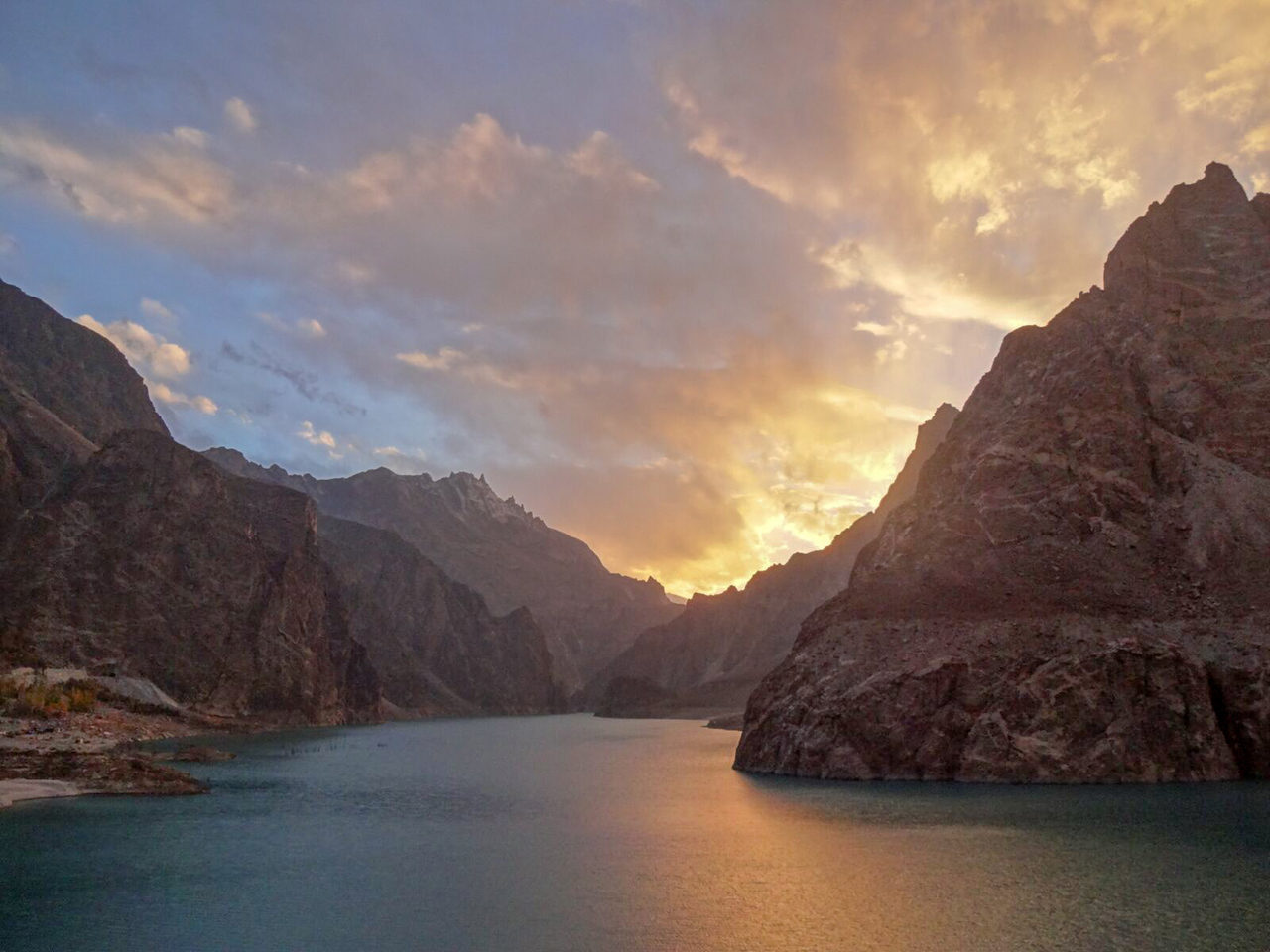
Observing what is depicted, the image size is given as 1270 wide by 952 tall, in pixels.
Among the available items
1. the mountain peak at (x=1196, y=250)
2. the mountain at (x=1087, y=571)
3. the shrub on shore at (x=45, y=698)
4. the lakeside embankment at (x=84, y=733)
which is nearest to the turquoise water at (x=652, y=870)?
the lakeside embankment at (x=84, y=733)

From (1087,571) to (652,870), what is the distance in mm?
62503

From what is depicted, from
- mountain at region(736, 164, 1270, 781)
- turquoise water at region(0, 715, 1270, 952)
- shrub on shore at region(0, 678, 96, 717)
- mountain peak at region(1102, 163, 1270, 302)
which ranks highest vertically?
mountain peak at region(1102, 163, 1270, 302)

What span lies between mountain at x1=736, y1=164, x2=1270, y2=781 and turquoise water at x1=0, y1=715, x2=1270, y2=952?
7.28 metres

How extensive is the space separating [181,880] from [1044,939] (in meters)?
37.0

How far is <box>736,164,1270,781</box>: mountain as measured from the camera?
246ft

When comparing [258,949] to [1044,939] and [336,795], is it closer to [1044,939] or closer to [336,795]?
[1044,939]

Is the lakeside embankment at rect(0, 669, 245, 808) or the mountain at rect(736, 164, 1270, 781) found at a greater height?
the mountain at rect(736, 164, 1270, 781)

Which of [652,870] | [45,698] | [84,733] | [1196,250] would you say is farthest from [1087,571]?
[45,698]

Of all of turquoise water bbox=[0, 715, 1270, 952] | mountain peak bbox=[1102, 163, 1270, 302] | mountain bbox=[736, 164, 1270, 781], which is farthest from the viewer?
mountain peak bbox=[1102, 163, 1270, 302]

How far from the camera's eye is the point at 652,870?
44.5 m

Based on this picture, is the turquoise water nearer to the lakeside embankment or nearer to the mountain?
the lakeside embankment

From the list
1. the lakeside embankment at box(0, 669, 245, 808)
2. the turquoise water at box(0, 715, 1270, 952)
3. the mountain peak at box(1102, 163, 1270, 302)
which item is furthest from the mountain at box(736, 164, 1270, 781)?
the lakeside embankment at box(0, 669, 245, 808)

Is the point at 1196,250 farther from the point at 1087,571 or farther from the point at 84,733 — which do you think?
the point at 84,733

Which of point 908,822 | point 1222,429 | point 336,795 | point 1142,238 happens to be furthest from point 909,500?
point 336,795
